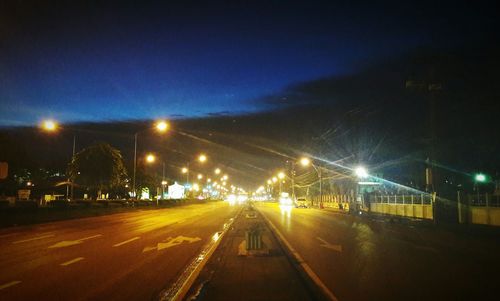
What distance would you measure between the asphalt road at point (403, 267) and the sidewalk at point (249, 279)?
773mm

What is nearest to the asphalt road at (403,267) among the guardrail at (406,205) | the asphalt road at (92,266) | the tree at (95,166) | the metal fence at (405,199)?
the asphalt road at (92,266)

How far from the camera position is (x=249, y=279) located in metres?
12.1

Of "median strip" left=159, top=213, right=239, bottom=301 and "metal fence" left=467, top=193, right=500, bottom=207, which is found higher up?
"metal fence" left=467, top=193, right=500, bottom=207

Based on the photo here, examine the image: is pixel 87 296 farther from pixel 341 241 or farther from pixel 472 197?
pixel 472 197

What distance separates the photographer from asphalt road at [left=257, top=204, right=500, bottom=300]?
34.8ft

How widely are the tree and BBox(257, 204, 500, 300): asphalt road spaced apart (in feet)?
140

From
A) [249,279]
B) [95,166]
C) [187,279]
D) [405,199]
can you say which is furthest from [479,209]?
[95,166]

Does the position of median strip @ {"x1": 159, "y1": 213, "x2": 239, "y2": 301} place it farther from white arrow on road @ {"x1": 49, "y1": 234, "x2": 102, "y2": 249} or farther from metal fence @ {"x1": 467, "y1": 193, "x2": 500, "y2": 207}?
metal fence @ {"x1": 467, "y1": 193, "x2": 500, "y2": 207}

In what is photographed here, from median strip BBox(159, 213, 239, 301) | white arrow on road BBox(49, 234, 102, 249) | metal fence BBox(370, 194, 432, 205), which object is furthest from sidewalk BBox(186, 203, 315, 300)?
metal fence BBox(370, 194, 432, 205)

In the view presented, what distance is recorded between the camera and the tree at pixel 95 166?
203 feet

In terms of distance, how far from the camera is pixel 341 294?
33.2ft

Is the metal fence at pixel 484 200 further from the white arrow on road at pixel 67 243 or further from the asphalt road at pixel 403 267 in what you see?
the white arrow on road at pixel 67 243

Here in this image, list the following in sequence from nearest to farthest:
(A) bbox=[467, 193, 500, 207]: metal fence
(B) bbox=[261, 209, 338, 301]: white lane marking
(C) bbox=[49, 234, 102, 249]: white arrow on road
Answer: (B) bbox=[261, 209, 338, 301]: white lane marking → (C) bbox=[49, 234, 102, 249]: white arrow on road → (A) bbox=[467, 193, 500, 207]: metal fence

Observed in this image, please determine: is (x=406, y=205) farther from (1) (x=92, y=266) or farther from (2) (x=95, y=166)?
(1) (x=92, y=266)
